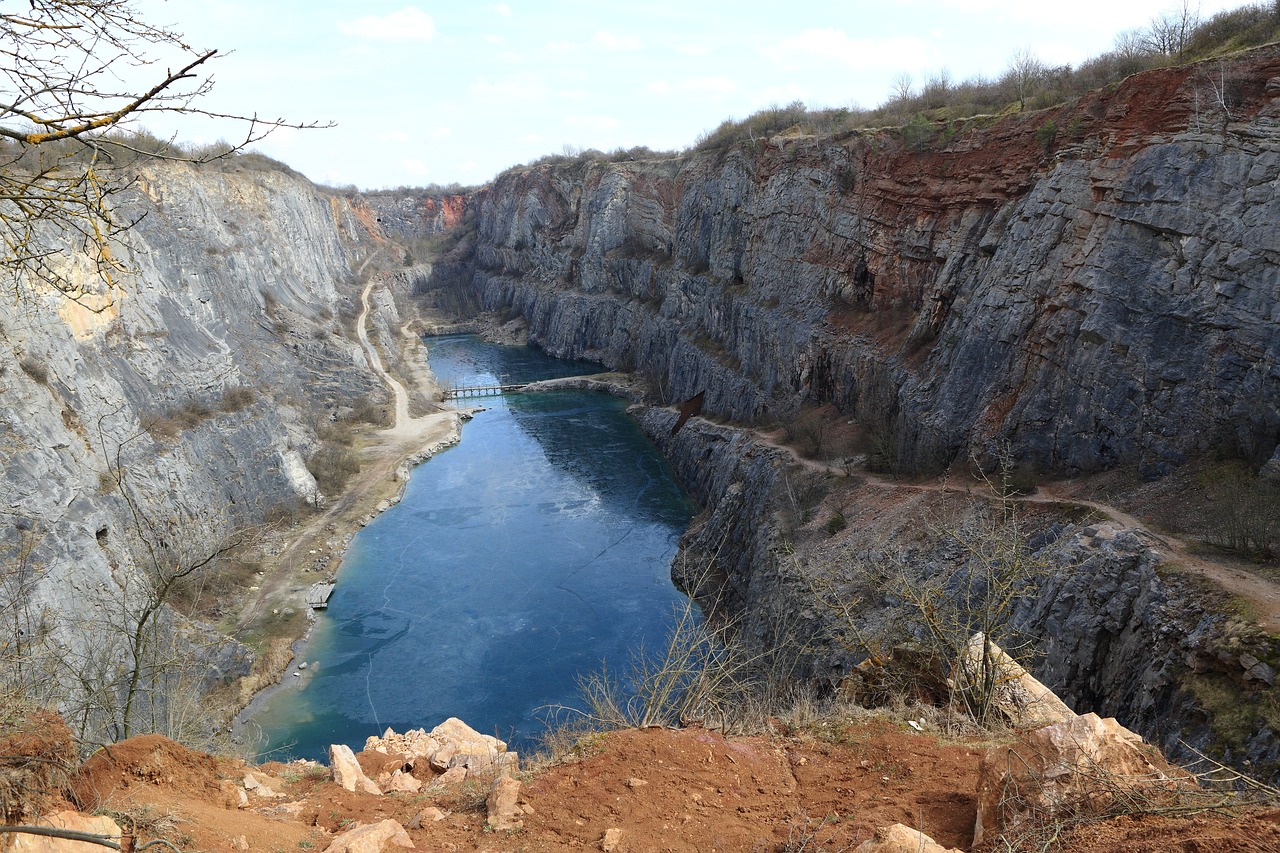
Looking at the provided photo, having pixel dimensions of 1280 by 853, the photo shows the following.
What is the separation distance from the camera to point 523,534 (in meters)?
35.1

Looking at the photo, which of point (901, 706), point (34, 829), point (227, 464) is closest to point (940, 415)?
point (901, 706)

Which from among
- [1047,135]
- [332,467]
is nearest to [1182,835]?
[1047,135]

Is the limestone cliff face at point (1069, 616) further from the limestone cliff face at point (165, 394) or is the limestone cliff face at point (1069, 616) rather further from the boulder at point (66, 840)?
the limestone cliff face at point (165, 394)

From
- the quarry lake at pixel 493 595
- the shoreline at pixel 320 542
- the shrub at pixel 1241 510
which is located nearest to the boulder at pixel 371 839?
the quarry lake at pixel 493 595

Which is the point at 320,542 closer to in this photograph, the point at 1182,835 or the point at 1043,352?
the point at 1043,352

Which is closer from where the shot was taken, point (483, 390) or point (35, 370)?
point (35, 370)

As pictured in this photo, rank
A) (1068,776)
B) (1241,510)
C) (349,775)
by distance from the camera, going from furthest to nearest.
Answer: (1241,510), (349,775), (1068,776)

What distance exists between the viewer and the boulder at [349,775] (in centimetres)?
930

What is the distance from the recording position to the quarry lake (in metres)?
23.2

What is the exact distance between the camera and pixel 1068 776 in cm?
617

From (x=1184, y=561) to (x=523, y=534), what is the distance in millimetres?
25675

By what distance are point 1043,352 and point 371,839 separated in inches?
850

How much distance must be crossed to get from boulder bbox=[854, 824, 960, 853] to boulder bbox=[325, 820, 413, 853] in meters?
4.05

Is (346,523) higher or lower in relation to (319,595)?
higher
